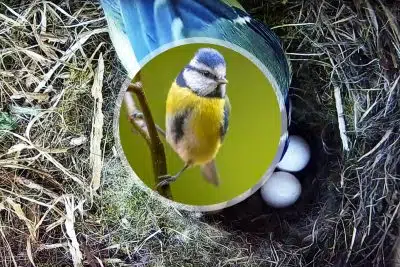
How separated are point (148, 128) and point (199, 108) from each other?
→ 2.5 inches

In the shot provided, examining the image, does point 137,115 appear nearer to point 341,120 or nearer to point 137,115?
point 137,115

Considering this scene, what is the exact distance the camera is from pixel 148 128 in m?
0.76

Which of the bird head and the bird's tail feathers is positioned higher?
the bird head

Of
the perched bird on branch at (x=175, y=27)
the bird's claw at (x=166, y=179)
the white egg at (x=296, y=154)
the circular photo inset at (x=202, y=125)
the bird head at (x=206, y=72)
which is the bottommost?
the white egg at (x=296, y=154)

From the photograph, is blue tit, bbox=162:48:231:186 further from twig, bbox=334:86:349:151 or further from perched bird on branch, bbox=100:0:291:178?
twig, bbox=334:86:349:151

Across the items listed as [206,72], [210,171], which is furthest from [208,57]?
[210,171]

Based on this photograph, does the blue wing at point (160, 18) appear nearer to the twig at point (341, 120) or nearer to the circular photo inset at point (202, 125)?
the circular photo inset at point (202, 125)

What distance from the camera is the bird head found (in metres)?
0.75

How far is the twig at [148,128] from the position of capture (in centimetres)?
76

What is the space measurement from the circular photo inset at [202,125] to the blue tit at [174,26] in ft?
0.04

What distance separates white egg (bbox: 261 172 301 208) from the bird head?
15cm

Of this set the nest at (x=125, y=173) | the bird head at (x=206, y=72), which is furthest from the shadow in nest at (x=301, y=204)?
the bird head at (x=206, y=72)

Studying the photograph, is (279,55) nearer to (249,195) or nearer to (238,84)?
(238,84)

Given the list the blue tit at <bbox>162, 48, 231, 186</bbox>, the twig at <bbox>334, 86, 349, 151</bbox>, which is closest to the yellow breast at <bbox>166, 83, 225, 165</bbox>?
the blue tit at <bbox>162, 48, 231, 186</bbox>
